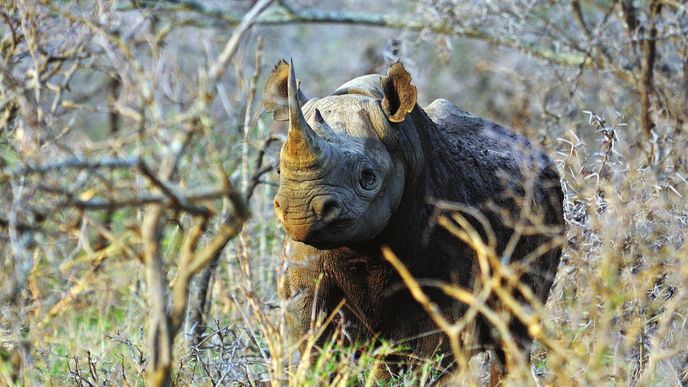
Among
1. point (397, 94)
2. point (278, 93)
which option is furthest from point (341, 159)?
point (278, 93)

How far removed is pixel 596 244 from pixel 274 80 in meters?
2.38

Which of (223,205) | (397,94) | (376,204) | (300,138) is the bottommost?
(223,205)

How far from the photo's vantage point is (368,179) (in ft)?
18.5

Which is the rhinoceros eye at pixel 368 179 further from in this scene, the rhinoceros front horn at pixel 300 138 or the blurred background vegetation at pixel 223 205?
the blurred background vegetation at pixel 223 205

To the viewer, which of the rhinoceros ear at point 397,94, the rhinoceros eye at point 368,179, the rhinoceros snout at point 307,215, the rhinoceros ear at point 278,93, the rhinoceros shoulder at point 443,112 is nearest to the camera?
the rhinoceros snout at point 307,215

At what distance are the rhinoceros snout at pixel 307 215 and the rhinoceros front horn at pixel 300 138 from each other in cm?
20

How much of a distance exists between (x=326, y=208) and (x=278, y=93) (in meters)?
1.05

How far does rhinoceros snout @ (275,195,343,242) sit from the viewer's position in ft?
17.3

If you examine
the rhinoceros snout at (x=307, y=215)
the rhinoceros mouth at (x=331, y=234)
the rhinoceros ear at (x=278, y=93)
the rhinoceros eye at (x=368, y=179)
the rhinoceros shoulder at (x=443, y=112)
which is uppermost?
the rhinoceros ear at (x=278, y=93)

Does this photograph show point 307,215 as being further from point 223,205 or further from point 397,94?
point 223,205

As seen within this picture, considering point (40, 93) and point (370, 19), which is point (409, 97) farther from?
point (370, 19)

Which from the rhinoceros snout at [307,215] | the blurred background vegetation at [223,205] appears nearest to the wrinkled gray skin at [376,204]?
the rhinoceros snout at [307,215]

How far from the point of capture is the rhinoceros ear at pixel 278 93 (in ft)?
20.0

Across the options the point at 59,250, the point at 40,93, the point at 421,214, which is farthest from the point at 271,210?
the point at 421,214
